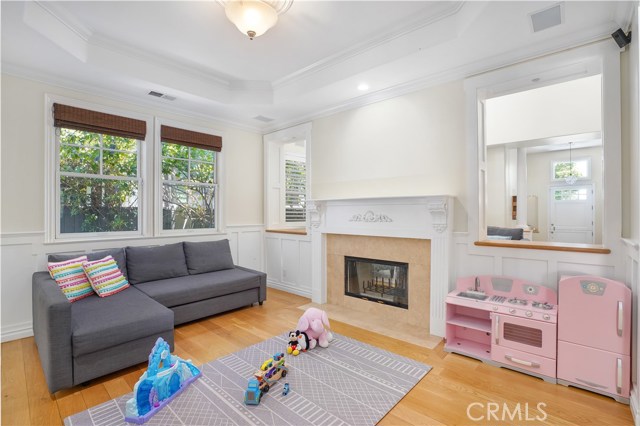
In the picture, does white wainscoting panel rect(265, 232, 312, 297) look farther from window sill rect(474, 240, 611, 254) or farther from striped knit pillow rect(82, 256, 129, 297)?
window sill rect(474, 240, 611, 254)

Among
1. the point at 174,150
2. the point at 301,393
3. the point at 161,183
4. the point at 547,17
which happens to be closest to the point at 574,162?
the point at 547,17

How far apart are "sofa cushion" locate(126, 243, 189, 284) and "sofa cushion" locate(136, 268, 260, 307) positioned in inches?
4.3

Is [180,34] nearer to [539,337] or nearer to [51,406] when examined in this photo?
[51,406]

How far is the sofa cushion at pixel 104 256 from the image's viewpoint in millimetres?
3064

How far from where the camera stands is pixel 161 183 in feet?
13.4

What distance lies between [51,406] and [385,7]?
12.5ft

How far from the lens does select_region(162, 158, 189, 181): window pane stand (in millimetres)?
4203

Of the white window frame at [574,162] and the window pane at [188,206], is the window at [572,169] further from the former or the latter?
the window pane at [188,206]

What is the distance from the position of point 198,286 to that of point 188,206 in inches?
57.8

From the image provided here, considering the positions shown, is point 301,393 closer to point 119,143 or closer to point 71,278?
point 71,278

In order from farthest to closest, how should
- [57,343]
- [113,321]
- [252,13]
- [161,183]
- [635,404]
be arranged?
[161,183]
[113,321]
[252,13]
[57,343]
[635,404]

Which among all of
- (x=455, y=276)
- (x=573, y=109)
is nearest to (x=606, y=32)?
(x=455, y=276)

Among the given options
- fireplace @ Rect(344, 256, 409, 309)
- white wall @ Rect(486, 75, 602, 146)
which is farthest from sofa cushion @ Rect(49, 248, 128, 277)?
white wall @ Rect(486, 75, 602, 146)

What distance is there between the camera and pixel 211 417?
6.24 ft
